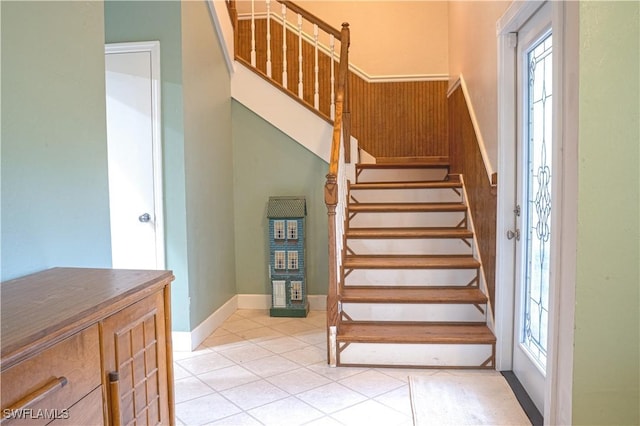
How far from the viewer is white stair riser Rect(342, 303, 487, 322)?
317 centimetres

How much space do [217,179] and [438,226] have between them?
196cm

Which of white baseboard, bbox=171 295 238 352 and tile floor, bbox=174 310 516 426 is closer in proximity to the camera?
tile floor, bbox=174 310 516 426

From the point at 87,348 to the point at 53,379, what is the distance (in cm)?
13

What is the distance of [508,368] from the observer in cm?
286

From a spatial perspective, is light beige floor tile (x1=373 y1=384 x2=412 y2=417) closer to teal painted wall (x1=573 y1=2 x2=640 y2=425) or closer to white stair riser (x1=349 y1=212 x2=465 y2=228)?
teal painted wall (x1=573 y1=2 x2=640 y2=425)

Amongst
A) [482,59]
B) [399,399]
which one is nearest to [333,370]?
[399,399]

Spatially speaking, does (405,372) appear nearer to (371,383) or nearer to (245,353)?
(371,383)

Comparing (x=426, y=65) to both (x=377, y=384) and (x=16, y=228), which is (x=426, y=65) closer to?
(x=377, y=384)

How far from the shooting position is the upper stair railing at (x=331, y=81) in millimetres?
3004

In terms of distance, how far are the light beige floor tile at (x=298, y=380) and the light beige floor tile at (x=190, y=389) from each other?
1.29ft

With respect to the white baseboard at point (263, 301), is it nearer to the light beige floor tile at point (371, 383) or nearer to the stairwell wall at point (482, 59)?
the light beige floor tile at point (371, 383)

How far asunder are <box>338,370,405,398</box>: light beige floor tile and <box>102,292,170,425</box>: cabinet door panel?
136 centimetres

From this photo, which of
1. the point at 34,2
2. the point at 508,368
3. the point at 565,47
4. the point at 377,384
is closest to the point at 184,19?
the point at 34,2

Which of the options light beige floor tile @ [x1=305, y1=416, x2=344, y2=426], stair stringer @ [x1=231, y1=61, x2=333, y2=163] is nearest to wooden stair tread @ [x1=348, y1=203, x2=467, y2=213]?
stair stringer @ [x1=231, y1=61, x2=333, y2=163]
